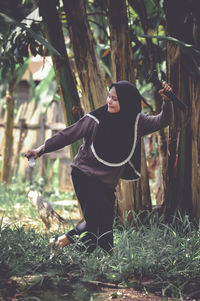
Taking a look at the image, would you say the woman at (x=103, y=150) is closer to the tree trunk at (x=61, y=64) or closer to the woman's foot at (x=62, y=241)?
the woman's foot at (x=62, y=241)

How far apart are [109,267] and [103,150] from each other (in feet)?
2.69

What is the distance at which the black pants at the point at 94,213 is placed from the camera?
3432 mm

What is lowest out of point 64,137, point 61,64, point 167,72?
point 64,137

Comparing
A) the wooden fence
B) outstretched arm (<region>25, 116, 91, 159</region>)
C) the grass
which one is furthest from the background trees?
the wooden fence

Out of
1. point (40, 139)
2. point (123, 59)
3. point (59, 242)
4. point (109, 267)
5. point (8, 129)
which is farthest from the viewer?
point (40, 139)

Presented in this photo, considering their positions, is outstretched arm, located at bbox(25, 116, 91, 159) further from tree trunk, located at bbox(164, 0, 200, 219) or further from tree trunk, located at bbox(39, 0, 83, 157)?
tree trunk, located at bbox(164, 0, 200, 219)

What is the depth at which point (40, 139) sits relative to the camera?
388 inches

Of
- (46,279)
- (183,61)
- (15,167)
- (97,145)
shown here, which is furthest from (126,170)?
(15,167)

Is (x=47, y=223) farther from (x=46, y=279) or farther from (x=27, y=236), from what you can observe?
(x=46, y=279)

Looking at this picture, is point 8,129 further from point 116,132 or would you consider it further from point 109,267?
point 109,267

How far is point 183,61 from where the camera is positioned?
4.36 meters

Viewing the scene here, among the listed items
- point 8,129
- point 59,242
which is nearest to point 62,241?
point 59,242

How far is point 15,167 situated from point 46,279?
7498 mm

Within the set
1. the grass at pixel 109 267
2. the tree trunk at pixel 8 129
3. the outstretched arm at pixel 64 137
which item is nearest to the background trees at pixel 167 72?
the grass at pixel 109 267
